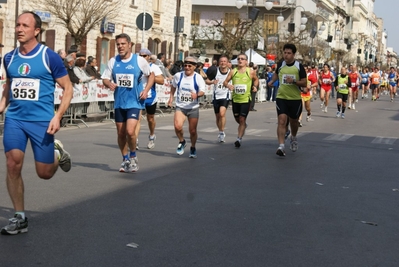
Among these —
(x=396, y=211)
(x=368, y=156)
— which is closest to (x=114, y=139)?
(x=368, y=156)

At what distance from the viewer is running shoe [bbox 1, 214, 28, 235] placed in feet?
23.3

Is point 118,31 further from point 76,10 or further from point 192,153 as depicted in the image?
point 192,153

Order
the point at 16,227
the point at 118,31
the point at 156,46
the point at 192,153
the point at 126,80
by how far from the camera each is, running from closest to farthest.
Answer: the point at 16,227
the point at 126,80
the point at 192,153
the point at 118,31
the point at 156,46

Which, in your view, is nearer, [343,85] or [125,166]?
[125,166]

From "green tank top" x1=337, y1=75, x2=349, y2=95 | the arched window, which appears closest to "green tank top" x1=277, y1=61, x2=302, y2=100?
"green tank top" x1=337, y1=75, x2=349, y2=95

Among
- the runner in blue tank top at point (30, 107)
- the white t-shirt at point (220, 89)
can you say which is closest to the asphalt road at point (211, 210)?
the runner in blue tank top at point (30, 107)

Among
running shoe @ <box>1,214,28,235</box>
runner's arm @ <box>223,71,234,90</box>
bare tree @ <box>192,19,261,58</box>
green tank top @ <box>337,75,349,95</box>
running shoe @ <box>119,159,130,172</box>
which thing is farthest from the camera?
bare tree @ <box>192,19,261,58</box>

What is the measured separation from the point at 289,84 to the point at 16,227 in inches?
348

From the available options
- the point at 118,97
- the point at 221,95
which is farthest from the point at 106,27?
the point at 118,97

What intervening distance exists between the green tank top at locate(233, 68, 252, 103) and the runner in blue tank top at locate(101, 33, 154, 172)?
5.02m

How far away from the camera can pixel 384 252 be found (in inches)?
279

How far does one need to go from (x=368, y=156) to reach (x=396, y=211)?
6496mm

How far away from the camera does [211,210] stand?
8820 millimetres

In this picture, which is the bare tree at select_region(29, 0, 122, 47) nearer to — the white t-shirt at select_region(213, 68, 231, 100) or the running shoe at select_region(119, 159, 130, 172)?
the white t-shirt at select_region(213, 68, 231, 100)
